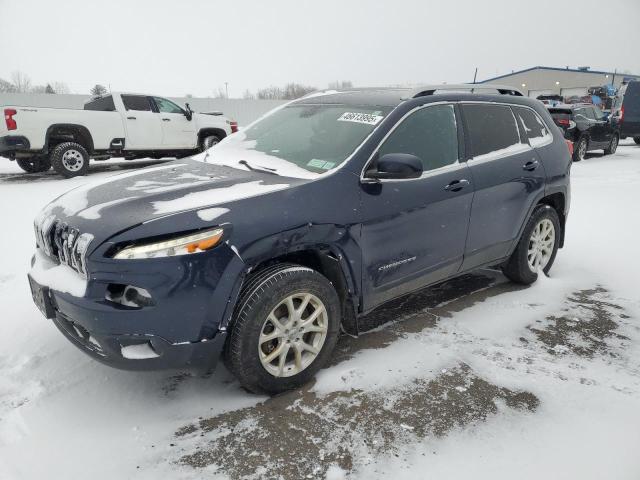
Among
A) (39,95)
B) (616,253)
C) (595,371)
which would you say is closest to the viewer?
(595,371)

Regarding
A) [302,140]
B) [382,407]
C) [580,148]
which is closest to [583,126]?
[580,148]

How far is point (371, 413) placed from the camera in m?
2.47

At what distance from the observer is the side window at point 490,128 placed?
3.49m

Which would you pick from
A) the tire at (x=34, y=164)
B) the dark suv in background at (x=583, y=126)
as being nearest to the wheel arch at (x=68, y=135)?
the tire at (x=34, y=164)

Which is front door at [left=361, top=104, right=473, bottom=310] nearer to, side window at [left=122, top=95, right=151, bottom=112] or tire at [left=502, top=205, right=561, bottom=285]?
tire at [left=502, top=205, right=561, bottom=285]

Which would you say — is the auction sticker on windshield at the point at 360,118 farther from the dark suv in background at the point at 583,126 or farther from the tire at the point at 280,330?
the dark suv in background at the point at 583,126

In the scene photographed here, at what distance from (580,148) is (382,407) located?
518 inches

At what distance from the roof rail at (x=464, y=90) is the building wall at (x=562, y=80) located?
45.6m

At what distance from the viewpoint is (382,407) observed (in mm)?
2527

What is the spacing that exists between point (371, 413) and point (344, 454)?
1.09 feet

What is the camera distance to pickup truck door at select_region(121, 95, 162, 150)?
10.2 metres

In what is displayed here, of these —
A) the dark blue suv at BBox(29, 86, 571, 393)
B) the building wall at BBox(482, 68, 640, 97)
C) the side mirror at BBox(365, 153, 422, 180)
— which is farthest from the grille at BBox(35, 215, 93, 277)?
the building wall at BBox(482, 68, 640, 97)

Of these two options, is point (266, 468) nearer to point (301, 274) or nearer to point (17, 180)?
point (301, 274)

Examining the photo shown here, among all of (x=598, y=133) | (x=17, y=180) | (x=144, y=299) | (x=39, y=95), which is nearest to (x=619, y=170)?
(x=598, y=133)
